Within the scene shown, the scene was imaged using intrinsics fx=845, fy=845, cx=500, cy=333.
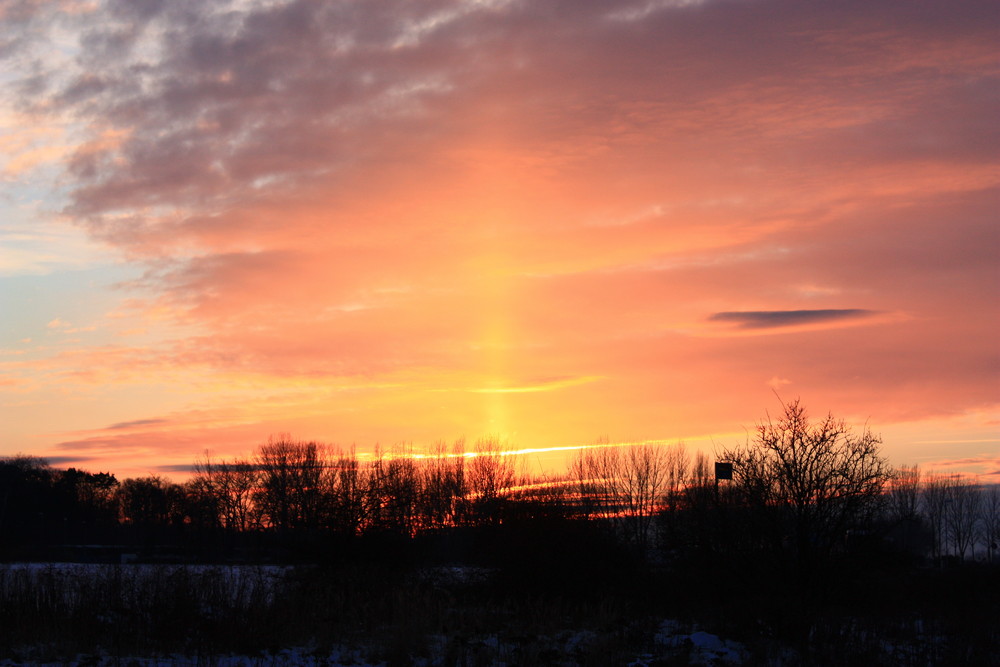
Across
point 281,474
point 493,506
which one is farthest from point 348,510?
point 281,474

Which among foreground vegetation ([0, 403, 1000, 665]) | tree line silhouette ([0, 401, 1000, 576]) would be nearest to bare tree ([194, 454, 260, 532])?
tree line silhouette ([0, 401, 1000, 576])

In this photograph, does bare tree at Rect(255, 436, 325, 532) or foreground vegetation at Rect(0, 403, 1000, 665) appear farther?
bare tree at Rect(255, 436, 325, 532)

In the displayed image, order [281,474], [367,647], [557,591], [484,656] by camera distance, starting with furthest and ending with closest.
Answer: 1. [281,474]
2. [557,591]
3. [367,647]
4. [484,656]

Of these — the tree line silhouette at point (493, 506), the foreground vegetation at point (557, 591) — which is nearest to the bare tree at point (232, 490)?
the tree line silhouette at point (493, 506)

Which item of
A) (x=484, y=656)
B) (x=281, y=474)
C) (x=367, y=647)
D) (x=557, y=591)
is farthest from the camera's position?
(x=281, y=474)

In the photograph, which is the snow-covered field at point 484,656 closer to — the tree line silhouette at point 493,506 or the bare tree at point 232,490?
the tree line silhouette at point 493,506

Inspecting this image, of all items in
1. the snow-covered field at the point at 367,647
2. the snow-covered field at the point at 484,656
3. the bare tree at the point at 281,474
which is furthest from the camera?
the bare tree at the point at 281,474

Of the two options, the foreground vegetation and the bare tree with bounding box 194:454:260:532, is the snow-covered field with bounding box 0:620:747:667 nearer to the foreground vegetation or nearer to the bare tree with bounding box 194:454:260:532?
the foreground vegetation

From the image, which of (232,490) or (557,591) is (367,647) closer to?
(557,591)

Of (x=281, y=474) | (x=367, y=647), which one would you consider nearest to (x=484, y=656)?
(x=367, y=647)

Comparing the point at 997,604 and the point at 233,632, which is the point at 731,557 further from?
the point at 997,604

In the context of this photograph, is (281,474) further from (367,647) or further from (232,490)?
(367,647)

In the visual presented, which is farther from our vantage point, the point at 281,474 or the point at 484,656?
the point at 281,474

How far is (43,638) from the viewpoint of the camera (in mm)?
17375
